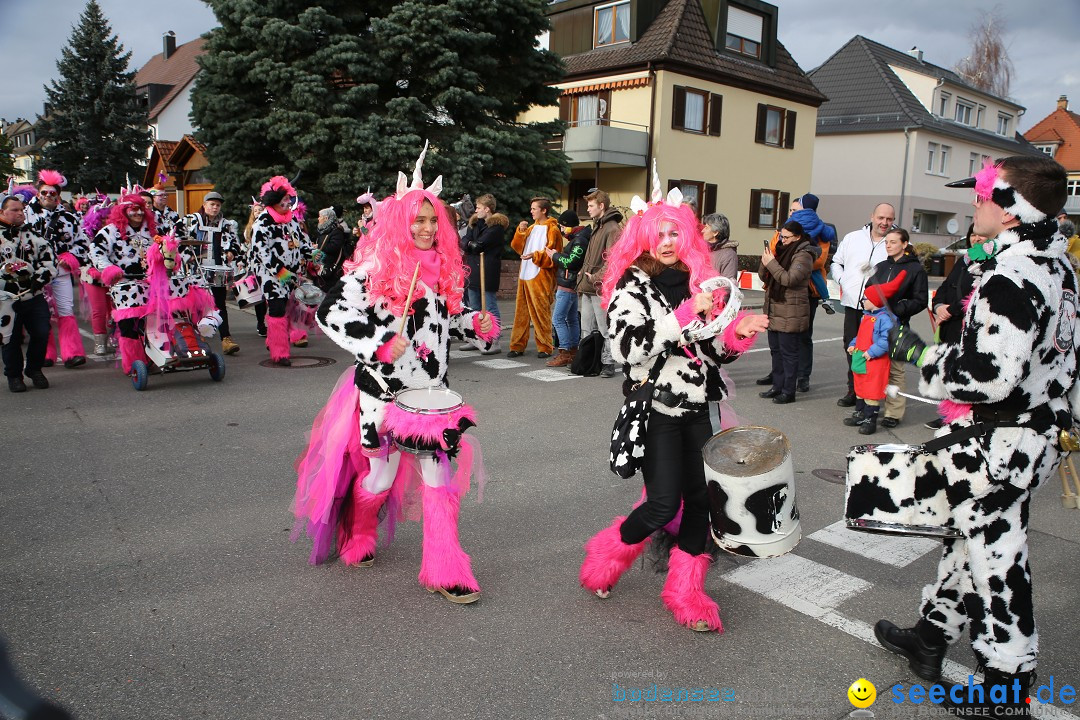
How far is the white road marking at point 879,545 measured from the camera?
422cm

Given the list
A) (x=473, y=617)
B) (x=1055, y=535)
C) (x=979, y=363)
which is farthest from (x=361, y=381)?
(x=1055, y=535)

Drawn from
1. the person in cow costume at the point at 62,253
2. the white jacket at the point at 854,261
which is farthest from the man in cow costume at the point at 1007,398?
the person in cow costume at the point at 62,253

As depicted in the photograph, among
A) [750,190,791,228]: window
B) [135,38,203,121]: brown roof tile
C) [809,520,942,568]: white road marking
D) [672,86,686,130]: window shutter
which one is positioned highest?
[135,38,203,121]: brown roof tile

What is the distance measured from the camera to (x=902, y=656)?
126 inches

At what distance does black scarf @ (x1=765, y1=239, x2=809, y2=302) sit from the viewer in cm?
765

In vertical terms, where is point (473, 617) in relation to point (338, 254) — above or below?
below

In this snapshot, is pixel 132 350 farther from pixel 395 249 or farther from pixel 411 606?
pixel 411 606

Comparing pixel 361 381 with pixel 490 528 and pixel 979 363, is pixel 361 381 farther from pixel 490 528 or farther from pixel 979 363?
pixel 979 363

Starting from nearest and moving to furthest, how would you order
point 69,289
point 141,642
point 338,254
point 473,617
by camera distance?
Answer: point 141,642
point 473,617
point 69,289
point 338,254

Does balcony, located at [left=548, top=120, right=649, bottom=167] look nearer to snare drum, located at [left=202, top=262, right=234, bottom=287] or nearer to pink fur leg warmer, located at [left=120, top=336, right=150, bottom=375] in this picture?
snare drum, located at [left=202, top=262, right=234, bottom=287]

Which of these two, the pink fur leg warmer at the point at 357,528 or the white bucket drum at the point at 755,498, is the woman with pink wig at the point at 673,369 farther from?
the pink fur leg warmer at the point at 357,528

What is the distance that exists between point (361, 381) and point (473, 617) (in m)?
1.23

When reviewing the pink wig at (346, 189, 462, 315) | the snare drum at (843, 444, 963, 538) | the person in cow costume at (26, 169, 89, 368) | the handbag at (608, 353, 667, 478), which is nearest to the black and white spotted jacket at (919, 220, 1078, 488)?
the snare drum at (843, 444, 963, 538)

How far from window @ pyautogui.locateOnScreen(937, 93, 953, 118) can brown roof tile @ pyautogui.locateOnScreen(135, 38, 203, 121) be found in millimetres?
37646
